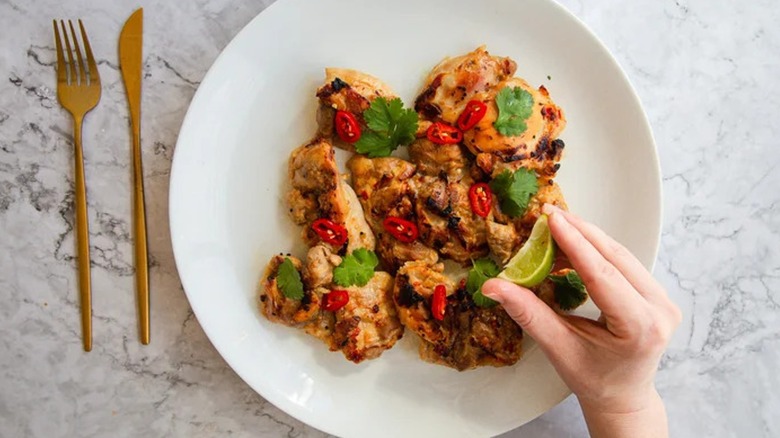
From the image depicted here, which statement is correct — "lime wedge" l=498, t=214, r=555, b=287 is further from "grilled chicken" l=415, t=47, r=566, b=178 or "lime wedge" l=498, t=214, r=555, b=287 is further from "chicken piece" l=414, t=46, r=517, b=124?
"chicken piece" l=414, t=46, r=517, b=124

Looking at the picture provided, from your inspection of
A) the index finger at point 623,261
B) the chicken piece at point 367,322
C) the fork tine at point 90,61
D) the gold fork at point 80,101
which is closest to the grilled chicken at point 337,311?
the chicken piece at point 367,322

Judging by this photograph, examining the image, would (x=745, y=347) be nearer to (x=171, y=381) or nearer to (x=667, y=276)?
(x=667, y=276)

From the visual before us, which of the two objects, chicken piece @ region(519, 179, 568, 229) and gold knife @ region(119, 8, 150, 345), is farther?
gold knife @ region(119, 8, 150, 345)

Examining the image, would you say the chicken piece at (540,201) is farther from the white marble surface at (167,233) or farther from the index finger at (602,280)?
the white marble surface at (167,233)

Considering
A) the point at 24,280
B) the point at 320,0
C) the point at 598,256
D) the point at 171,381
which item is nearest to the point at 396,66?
the point at 320,0

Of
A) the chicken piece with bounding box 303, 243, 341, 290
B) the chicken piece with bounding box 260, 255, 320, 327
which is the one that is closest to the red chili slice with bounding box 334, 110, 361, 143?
the chicken piece with bounding box 303, 243, 341, 290

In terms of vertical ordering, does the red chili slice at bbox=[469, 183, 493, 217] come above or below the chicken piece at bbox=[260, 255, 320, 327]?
above
